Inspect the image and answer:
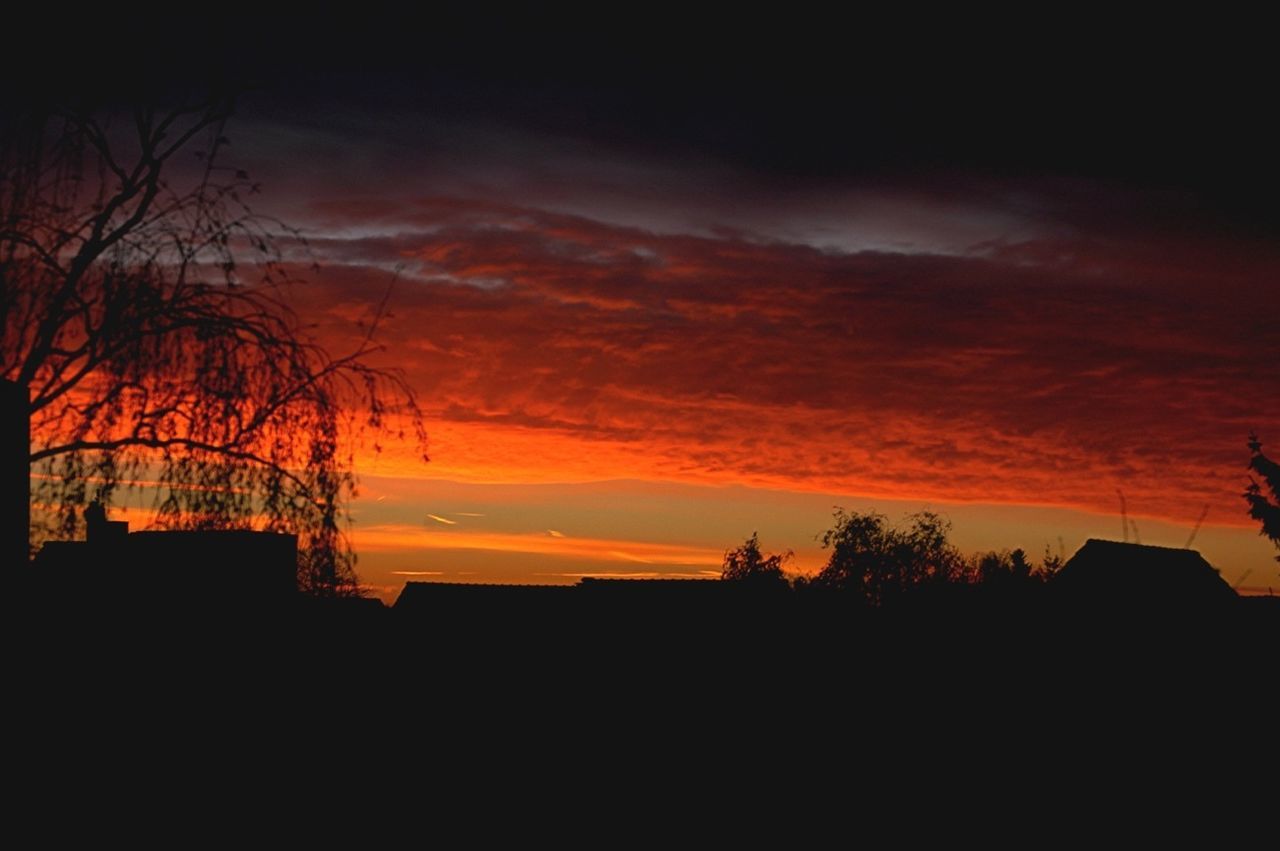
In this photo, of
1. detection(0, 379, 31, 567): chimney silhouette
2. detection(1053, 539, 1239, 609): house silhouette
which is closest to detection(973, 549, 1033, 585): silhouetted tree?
detection(1053, 539, 1239, 609): house silhouette

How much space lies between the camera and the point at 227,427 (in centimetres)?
1084

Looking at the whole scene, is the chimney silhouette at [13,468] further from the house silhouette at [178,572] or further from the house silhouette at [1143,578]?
the house silhouette at [1143,578]

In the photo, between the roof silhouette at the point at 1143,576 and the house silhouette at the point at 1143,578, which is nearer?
the house silhouette at the point at 1143,578

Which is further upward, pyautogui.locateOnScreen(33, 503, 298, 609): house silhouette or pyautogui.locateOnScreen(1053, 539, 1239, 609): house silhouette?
pyautogui.locateOnScreen(33, 503, 298, 609): house silhouette

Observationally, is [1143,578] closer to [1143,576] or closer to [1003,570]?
[1143,576]

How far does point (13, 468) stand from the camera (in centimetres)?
656

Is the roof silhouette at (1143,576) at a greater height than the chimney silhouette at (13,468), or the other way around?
the chimney silhouette at (13,468)

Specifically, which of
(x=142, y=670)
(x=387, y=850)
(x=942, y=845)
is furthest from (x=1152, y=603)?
(x=142, y=670)

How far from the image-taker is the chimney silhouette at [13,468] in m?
6.54

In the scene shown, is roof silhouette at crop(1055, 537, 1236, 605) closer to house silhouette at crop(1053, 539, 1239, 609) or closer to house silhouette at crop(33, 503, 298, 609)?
house silhouette at crop(1053, 539, 1239, 609)

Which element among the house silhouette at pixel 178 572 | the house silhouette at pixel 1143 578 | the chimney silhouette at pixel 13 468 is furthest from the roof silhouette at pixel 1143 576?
the chimney silhouette at pixel 13 468

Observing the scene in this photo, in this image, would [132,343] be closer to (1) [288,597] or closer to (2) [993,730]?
(1) [288,597]

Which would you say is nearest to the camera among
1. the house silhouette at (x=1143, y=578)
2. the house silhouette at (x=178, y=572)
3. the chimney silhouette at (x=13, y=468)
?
the chimney silhouette at (x=13, y=468)

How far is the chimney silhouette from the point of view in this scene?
6.54 metres
